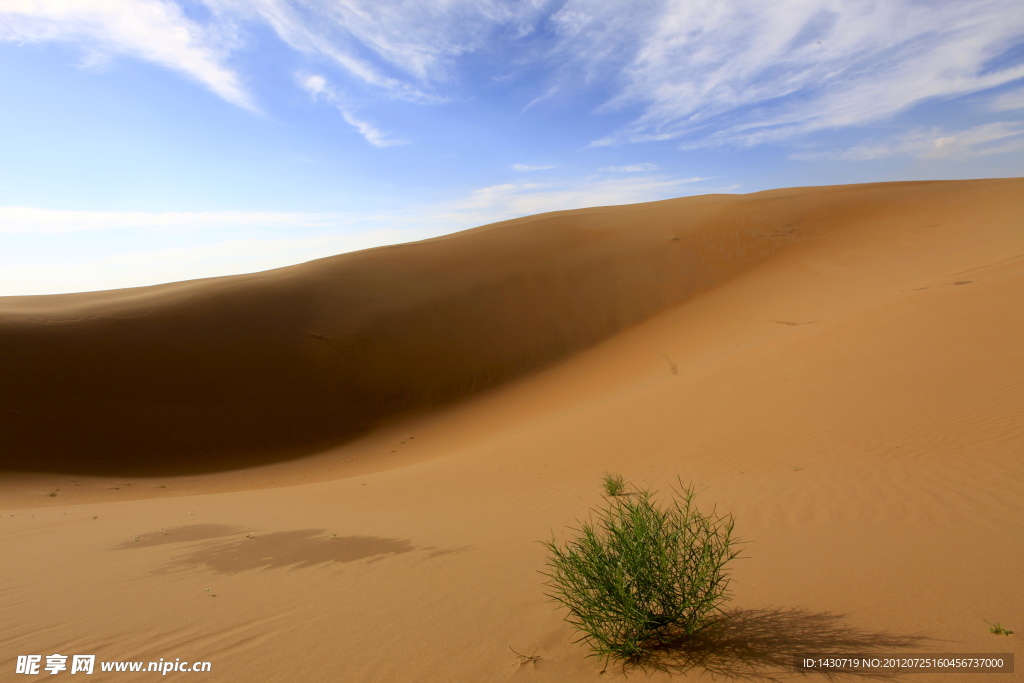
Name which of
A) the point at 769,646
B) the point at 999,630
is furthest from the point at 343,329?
the point at 999,630

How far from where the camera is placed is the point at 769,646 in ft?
10.3

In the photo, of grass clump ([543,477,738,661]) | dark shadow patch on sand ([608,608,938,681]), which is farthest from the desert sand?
grass clump ([543,477,738,661])

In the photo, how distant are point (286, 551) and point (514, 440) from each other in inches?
274

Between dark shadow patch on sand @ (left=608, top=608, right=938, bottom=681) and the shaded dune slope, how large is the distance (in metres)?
14.1

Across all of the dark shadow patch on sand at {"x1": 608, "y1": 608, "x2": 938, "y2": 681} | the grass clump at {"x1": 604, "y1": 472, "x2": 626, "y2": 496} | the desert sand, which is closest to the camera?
the dark shadow patch on sand at {"x1": 608, "y1": 608, "x2": 938, "y2": 681}

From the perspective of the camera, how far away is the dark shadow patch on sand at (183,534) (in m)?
6.20

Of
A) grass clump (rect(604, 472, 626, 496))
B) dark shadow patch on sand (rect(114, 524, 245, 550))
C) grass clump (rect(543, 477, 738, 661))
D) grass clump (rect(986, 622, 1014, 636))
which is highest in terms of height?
grass clump (rect(543, 477, 738, 661))

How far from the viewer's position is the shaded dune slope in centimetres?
1478

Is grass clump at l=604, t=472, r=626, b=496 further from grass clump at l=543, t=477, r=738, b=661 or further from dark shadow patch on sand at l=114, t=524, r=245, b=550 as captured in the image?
dark shadow patch on sand at l=114, t=524, r=245, b=550

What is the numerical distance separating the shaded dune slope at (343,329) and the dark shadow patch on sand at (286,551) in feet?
31.1

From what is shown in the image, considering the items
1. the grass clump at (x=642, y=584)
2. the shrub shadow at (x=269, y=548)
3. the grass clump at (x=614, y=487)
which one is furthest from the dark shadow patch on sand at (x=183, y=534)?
the grass clump at (x=642, y=584)

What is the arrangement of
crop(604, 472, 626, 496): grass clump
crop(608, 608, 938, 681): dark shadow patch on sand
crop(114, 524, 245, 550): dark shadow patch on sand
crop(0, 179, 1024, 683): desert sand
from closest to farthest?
crop(608, 608, 938, 681): dark shadow patch on sand
crop(0, 179, 1024, 683): desert sand
crop(114, 524, 245, 550): dark shadow patch on sand
crop(604, 472, 626, 496): grass clump

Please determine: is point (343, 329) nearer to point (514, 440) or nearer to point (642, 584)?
point (514, 440)

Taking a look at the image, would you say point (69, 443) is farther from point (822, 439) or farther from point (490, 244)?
point (490, 244)
